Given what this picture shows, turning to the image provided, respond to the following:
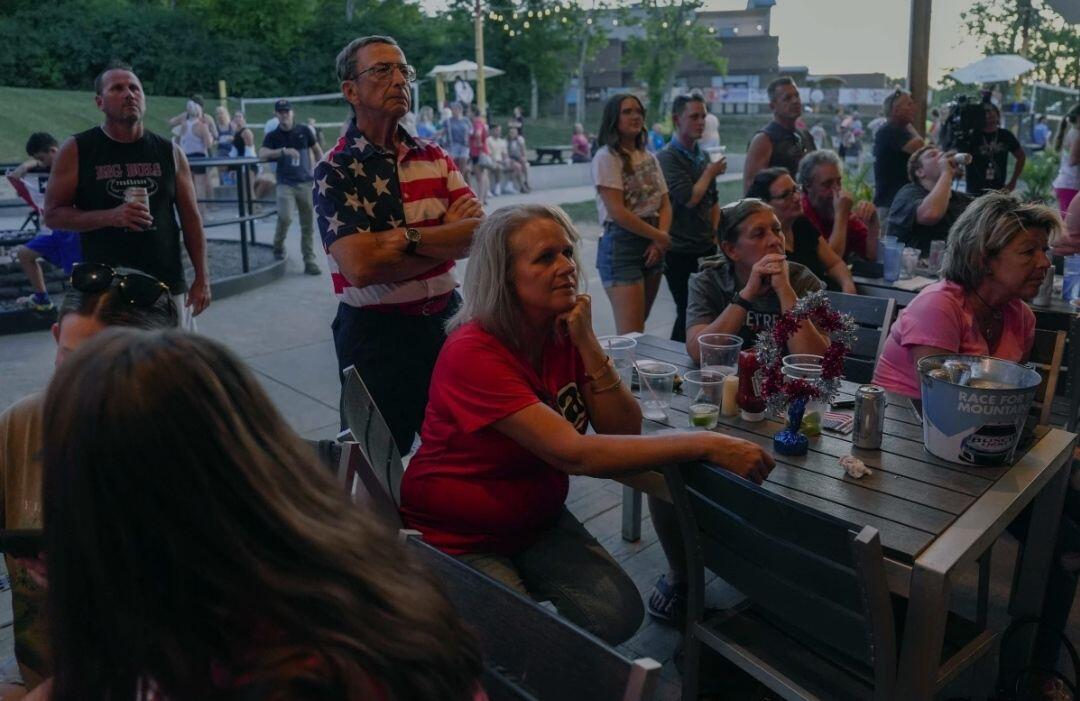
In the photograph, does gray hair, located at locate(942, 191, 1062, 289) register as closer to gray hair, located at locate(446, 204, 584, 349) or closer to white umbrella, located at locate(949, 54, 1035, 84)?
gray hair, located at locate(446, 204, 584, 349)

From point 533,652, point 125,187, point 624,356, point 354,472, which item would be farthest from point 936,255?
point 125,187

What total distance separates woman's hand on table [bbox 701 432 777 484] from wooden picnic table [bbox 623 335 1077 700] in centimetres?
10

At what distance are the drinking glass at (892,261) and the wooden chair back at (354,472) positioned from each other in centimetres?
319

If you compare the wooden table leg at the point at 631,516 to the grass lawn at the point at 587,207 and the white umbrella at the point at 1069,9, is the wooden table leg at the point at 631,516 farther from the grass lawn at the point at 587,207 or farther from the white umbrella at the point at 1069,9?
the grass lawn at the point at 587,207

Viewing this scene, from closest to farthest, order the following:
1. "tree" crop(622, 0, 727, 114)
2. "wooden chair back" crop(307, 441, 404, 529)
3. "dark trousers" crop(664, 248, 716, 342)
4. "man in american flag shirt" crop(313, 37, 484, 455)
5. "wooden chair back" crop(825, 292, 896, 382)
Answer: "wooden chair back" crop(307, 441, 404, 529) → "man in american flag shirt" crop(313, 37, 484, 455) → "wooden chair back" crop(825, 292, 896, 382) → "dark trousers" crop(664, 248, 716, 342) → "tree" crop(622, 0, 727, 114)

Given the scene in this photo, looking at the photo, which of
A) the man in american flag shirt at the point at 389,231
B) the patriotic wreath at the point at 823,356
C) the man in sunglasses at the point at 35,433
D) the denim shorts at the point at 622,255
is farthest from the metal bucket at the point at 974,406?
the denim shorts at the point at 622,255

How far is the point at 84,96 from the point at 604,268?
966 inches

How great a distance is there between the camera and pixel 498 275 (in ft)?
6.60

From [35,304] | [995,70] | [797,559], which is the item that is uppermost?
[995,70]

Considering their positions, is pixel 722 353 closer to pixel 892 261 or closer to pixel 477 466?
pixel 477 466

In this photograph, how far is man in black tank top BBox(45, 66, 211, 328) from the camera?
343cm

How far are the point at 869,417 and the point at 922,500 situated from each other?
30 centimetres

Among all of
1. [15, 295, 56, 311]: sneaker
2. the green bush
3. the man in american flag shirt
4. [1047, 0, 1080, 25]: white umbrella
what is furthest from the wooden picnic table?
the green bush

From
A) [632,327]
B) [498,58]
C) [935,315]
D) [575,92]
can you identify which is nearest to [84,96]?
[498,58]
